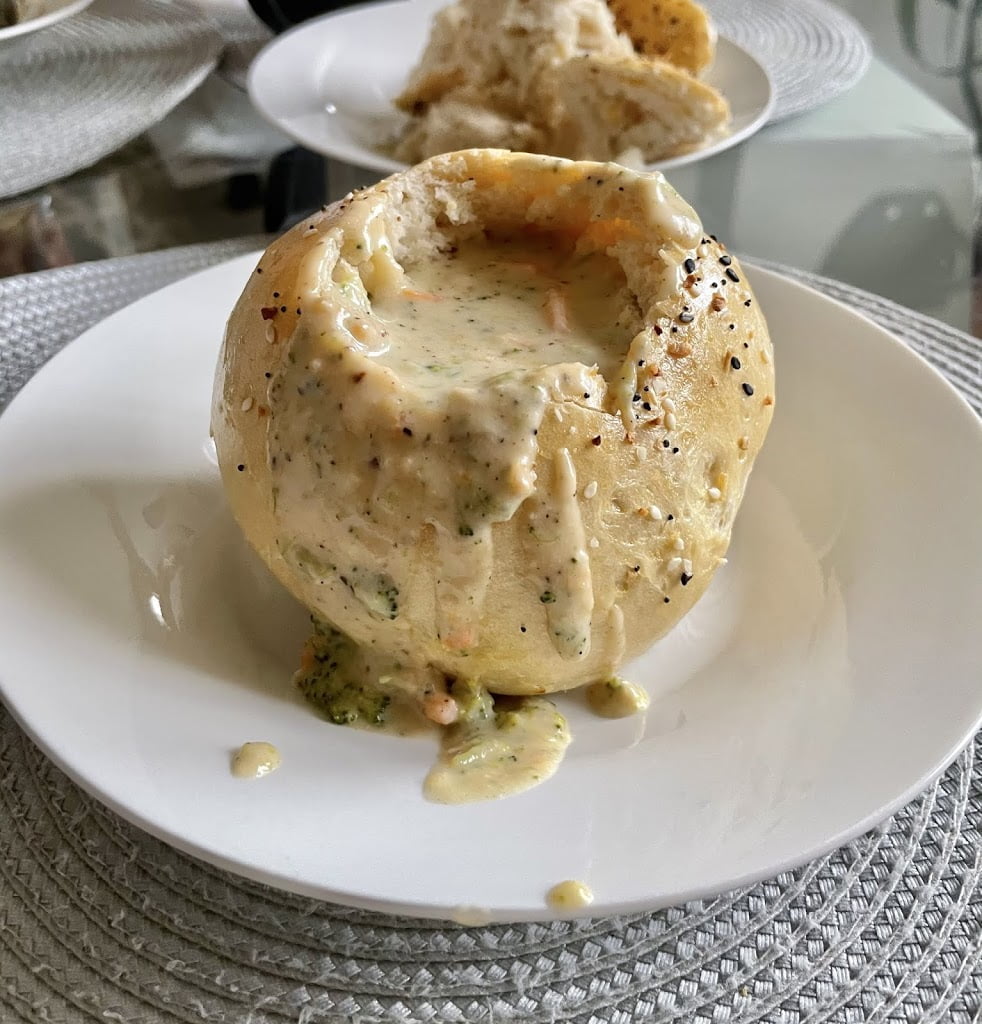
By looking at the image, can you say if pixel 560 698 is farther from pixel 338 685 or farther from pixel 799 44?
pixel 799 44

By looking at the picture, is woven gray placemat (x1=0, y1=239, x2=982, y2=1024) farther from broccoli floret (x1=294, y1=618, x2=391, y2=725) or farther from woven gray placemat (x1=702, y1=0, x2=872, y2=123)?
woven gray placemat (x1=702, y1=0, x2=872, y2=123)

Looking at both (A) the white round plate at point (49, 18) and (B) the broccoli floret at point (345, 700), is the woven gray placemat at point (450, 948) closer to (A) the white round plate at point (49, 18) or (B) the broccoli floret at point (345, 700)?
(B) the broccoli floret at point (345, 700)

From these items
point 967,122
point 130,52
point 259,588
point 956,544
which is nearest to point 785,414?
point 956,544

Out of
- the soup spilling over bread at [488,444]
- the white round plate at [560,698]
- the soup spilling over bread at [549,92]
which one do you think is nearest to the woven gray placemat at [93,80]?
the soup spilling over bread at [549,92]

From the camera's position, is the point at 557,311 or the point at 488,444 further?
the point at 557,311

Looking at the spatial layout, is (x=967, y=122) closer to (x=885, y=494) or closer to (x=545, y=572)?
(x=885, y=494)

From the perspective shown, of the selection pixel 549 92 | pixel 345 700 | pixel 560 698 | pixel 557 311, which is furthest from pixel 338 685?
pixel 549 92
